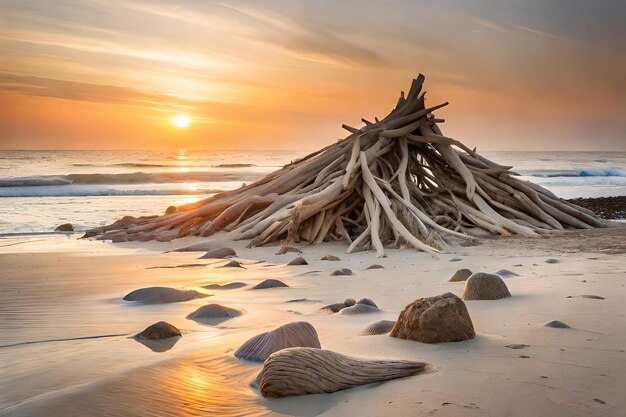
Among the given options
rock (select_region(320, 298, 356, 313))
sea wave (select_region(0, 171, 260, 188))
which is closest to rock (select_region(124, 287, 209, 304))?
rock (select_region(320, 298, 356, 313))

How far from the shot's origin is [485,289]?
364 centimetres

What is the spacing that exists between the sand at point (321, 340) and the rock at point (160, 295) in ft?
0.30

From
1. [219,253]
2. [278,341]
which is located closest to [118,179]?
[219,253]

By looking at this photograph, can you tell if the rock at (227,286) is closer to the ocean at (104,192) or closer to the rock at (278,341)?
the rock at (278,341)

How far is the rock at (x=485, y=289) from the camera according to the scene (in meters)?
3.63

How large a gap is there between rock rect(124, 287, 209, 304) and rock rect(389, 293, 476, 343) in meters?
1.84

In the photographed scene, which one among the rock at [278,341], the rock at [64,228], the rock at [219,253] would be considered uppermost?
the rock at [64,228]

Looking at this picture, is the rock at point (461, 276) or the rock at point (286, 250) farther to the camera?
the rock at point (286, 250)

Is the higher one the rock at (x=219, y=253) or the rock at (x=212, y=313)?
the rock at (x=219, y=253)

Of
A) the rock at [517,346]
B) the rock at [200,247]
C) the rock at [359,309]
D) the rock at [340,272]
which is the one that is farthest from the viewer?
the rock at [200,247]

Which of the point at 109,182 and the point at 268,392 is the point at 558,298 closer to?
the point at 268,392

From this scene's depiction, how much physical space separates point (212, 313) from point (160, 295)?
0.70m

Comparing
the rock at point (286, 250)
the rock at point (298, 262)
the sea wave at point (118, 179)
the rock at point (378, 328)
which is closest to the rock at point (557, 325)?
the rock at point (378, 328)

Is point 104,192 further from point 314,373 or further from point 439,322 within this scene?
point 314,373
